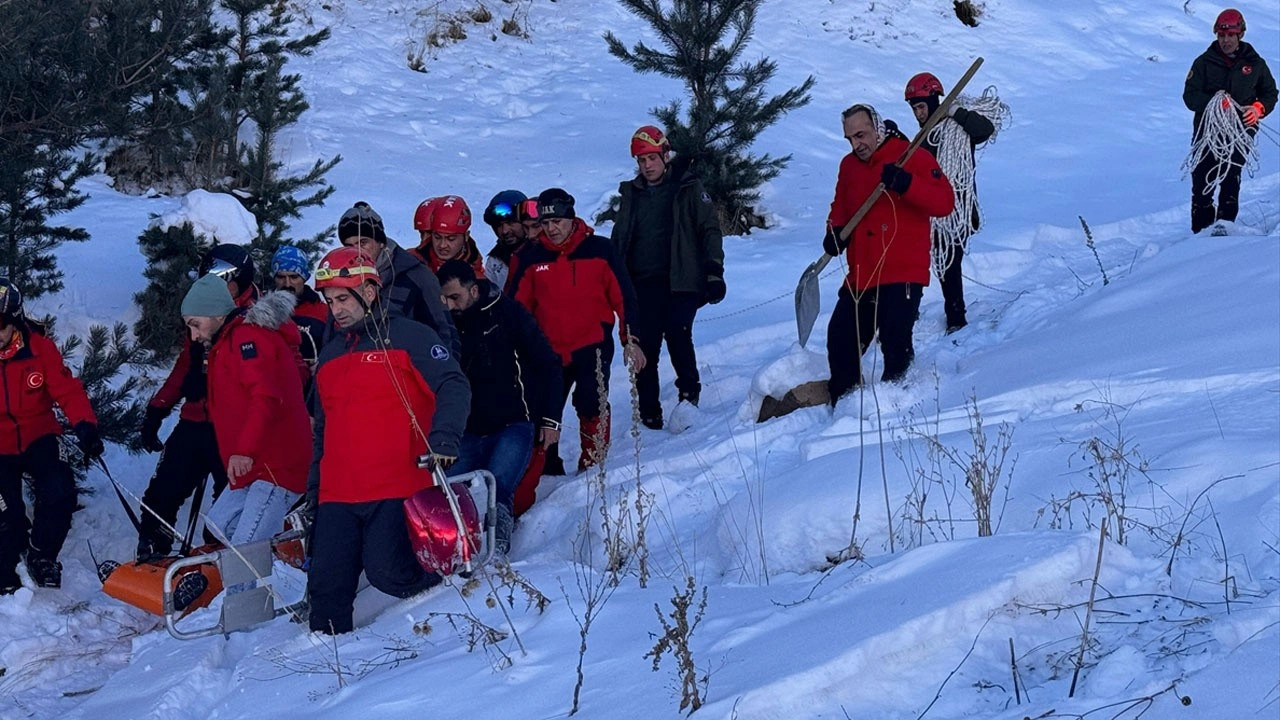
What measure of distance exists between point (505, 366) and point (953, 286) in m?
3.40

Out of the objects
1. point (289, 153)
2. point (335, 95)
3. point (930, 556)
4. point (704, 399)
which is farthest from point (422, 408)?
point (335, 95)

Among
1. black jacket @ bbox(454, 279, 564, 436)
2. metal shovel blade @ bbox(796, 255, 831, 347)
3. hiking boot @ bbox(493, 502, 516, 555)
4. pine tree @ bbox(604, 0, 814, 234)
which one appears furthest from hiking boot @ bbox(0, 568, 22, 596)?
pine tree @ bbox(604, 0, 814, 234)

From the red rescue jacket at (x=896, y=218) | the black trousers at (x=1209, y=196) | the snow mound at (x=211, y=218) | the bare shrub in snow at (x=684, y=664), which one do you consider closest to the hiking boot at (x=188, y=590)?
the bare shrub in snow at (x=684, y=664)

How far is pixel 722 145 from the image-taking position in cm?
1205

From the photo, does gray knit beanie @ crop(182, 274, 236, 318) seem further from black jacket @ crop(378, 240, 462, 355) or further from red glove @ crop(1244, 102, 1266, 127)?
red glove @ crop(1244, 102, 1266, 127)

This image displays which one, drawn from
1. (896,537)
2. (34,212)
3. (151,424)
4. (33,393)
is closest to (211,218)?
(34,212)

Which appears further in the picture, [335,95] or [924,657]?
[335,95]

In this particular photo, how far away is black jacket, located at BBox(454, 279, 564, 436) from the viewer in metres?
6.35

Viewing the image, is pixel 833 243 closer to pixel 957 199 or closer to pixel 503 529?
pixel 957 199

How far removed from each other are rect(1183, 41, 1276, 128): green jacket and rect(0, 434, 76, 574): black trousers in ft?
24.3

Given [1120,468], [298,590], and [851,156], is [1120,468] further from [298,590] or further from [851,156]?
[298,590]

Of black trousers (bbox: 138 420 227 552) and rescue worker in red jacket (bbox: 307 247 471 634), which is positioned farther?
black trousers (bbox: 138 420 227 552)

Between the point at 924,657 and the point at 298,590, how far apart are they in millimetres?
3508

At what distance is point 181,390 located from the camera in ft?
22.9
